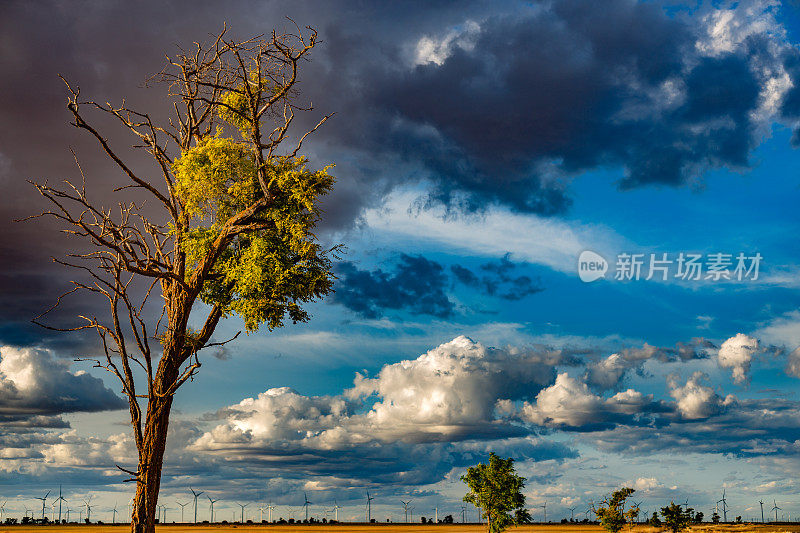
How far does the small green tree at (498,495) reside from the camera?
7481cm

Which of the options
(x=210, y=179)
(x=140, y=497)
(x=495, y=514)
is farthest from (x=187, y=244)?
(x=495, y=514)

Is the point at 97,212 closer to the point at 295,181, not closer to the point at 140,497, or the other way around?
the point at 295,181

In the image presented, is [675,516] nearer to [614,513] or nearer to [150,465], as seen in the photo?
[614,513]

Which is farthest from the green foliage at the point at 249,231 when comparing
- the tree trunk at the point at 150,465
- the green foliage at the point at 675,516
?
the green foliage at the point at 675,516

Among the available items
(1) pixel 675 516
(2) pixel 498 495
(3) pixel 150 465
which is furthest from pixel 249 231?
(1) pixel 675 516

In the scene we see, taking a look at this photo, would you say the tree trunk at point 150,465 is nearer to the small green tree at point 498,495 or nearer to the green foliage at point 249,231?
the green foliage at point 249,231

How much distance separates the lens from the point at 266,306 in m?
20.6

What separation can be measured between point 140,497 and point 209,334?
4.42 metres

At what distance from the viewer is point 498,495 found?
75.1 metres

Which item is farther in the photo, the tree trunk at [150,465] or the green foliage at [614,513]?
the green foliage at [614,513]

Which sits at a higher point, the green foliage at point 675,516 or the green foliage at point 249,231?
the green foliage at point 249,231

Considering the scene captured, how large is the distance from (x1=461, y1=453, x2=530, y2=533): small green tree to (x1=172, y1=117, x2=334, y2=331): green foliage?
6010cm

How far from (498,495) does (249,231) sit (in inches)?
2475

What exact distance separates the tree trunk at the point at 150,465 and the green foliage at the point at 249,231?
134 inches
